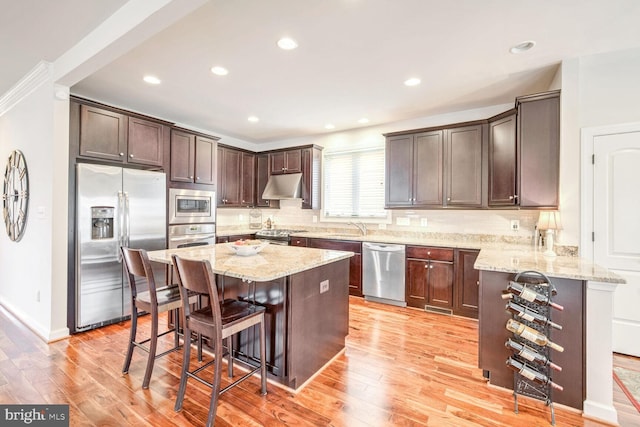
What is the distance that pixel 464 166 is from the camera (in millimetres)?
3891

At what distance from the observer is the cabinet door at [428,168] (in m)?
4.07

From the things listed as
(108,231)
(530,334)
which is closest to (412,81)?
(530,334)

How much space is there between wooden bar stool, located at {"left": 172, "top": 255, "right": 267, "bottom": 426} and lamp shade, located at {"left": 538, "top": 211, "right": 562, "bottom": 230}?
8.88 ft

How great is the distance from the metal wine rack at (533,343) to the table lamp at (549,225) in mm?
928

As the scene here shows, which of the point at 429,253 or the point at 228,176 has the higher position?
the point at 228,176

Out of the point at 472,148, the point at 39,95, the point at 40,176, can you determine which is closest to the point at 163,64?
the point at 39,95

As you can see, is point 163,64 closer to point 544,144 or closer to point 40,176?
point 40,176

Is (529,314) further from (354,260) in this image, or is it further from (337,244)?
(337,244)

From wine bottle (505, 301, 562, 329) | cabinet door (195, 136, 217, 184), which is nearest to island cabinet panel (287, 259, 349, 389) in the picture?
wine bottle (505, 301, 562, 329)

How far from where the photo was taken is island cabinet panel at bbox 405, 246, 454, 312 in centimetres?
374

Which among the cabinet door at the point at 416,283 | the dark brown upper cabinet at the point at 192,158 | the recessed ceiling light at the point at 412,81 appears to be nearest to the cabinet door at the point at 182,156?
the dark brown upper cabinet at the point at 192,158

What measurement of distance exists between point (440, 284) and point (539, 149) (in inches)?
74.9

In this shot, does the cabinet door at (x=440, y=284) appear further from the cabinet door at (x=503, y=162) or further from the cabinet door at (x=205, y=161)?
the cabinet door at (x=205, y=161)

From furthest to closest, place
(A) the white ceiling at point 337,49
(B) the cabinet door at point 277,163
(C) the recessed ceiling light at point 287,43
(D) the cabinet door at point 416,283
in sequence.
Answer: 1. (B) the cabinet door at point 277,163
2. (D) the cabinet door at point 416,283
3. (C) the recessed ceiling light at point 287,43
4. (A) the white ceiling at point 337,49
